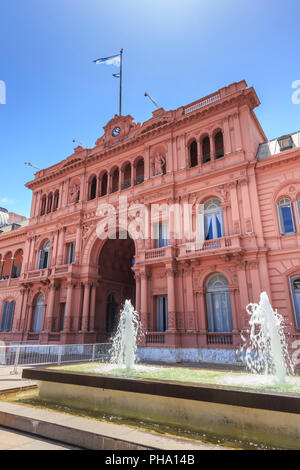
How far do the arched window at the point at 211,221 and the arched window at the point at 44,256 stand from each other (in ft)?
51.8

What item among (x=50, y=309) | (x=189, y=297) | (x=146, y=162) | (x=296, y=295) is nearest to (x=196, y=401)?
(x=296, y=295)

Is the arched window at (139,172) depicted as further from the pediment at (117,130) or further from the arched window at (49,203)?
the arched window at (49,203)

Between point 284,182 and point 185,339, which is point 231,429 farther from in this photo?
point 284,182

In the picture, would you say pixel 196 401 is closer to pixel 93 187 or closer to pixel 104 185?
pixel 104 185

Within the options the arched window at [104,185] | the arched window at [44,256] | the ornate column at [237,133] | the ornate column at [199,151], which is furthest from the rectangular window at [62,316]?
the ornate column at [237,133]

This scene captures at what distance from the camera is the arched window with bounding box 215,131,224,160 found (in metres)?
21.3

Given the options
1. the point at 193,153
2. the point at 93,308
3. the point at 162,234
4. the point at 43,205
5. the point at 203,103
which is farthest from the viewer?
the point at 43,205

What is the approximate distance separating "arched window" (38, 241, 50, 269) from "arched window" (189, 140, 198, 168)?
1584 cm

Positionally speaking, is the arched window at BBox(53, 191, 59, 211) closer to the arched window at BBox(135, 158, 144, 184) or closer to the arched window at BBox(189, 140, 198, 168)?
the arched window at BBox(135, 158, 144, 184)

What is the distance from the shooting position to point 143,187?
22.7 meters

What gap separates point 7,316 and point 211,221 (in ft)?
76.3

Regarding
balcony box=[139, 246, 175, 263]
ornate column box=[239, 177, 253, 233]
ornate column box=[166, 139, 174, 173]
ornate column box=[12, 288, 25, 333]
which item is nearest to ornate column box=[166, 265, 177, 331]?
balcony box=[139, 246, 175, 263]

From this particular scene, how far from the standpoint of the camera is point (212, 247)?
17.8 metres
